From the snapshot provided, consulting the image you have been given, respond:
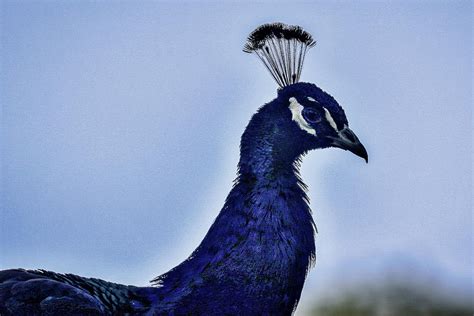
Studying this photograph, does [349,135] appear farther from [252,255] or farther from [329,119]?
[252,255]

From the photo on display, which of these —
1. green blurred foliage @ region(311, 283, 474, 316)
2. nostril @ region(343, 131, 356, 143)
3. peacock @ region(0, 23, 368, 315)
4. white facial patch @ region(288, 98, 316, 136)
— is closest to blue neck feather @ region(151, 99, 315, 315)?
peacock @ region(0, 23, 368, 315)

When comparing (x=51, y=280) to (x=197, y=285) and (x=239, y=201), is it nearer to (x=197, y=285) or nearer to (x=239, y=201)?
(x=197, y=285)

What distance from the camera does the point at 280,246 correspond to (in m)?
4.24

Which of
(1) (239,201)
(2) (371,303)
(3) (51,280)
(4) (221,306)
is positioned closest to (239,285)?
(4) (221,306)

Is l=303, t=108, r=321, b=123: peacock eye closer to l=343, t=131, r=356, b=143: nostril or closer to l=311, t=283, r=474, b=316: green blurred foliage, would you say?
l=343, t=131, r=356, b=143: nostril

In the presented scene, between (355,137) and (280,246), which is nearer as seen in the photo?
(280,246)

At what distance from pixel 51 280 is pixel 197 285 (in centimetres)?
70

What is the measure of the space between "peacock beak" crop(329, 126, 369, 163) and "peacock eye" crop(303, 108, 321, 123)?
13 centimetres

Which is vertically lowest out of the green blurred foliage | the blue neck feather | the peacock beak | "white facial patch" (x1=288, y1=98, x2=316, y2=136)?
the blue neck feather

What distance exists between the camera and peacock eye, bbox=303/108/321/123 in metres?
4.67

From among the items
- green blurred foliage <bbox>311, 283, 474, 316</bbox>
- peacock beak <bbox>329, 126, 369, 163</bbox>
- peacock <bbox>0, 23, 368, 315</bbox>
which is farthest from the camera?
green blurred foliage <bbox>311, 283, 474, 316</bbox>

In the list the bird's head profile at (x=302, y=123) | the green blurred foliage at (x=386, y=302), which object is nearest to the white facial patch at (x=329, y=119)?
the bird's head profile at (x=302, y=123)

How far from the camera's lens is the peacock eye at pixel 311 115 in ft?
15.3

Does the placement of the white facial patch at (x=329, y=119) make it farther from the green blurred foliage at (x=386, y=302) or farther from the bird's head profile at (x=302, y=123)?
the green blurred foliage at (x=386, y=302)
